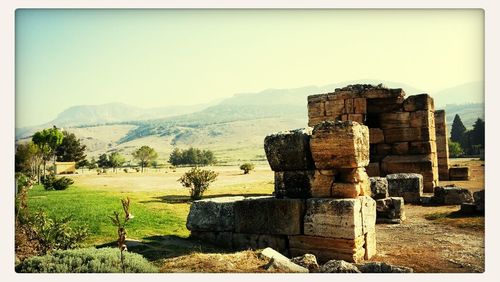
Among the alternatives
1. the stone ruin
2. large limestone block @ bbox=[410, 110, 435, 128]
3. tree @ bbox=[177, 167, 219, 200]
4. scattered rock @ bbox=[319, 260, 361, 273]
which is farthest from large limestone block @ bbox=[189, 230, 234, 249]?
large limestone block @ bbox=[410, 110, 435, 128]

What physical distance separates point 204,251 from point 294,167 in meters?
2.13

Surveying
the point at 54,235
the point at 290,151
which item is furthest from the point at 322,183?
the point at 54,235

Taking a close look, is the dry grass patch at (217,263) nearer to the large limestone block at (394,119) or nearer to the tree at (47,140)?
the large limestone block at (394,119)

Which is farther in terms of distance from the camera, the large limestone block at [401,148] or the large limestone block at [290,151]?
the large limestone block at [401,148]

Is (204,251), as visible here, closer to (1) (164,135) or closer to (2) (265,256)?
(2) (265,256)

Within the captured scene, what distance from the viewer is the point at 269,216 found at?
7.53 m

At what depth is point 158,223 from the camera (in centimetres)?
1017

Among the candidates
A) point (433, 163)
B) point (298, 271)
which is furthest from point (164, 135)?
point (298, 271)

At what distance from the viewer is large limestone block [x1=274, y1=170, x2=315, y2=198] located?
Answer: 748 centimetres

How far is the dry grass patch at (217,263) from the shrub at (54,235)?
2.11 metres

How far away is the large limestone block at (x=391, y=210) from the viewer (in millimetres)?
10719

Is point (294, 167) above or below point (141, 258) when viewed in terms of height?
above

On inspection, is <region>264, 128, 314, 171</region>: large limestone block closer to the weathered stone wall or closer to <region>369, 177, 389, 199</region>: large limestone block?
<region>369, 177, 389, 199</region>: large limestone block

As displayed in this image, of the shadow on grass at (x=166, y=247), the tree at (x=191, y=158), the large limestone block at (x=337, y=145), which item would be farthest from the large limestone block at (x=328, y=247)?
the tree at (x=191, y=158)
